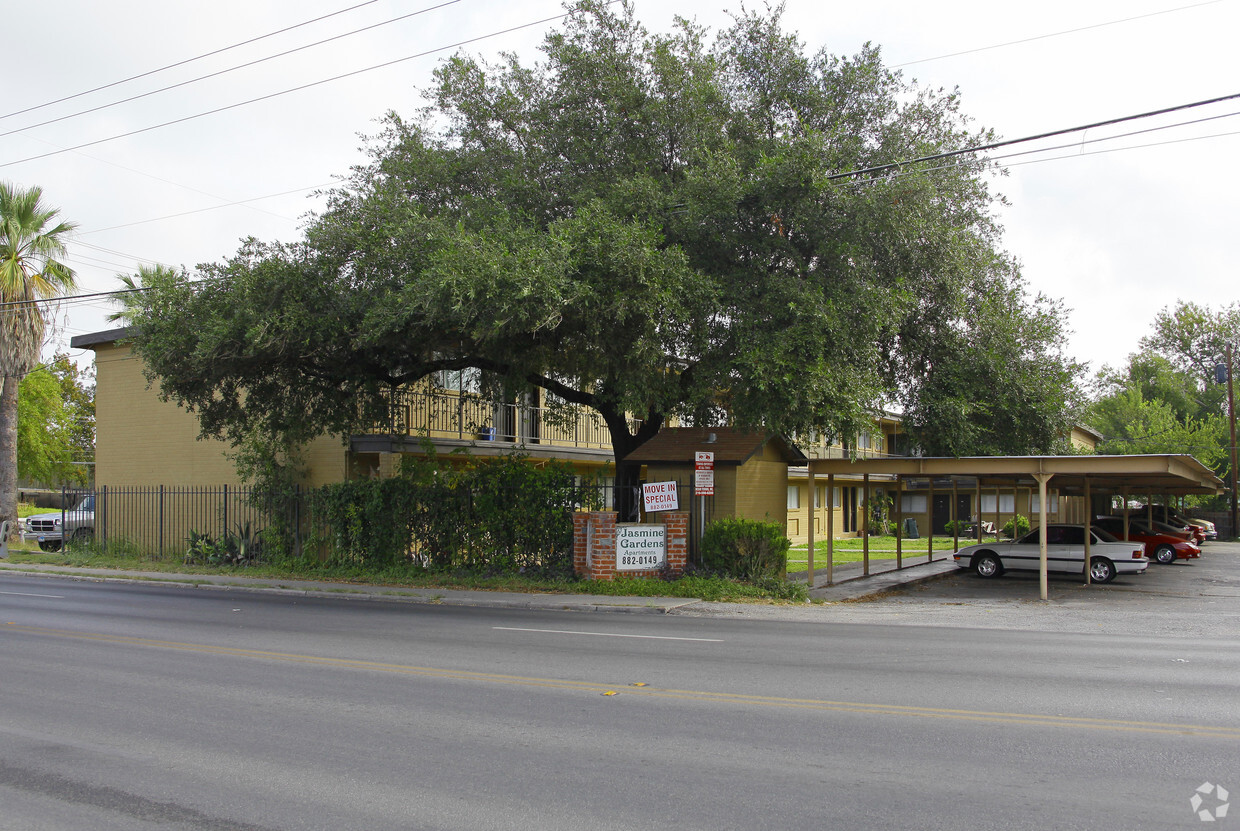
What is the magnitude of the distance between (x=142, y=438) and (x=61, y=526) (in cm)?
612

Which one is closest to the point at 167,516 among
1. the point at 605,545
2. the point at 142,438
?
the point at 142,438

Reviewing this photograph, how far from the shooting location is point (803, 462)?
21.0 metres

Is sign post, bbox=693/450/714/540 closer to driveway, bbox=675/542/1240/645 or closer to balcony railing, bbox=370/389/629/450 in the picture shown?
driveway, bbox=675/542/1240/645

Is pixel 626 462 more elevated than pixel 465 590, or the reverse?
pixel 626 462

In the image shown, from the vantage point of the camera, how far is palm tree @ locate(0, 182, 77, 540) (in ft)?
90.3

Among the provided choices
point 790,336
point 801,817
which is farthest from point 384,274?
point 801,817

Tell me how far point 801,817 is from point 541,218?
48.1 ft

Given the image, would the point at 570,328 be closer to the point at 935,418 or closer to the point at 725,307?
the point at 725,307

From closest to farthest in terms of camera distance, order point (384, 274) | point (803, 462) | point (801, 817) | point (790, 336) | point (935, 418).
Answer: point (801, 817), point (790, 336), point (384, 274), point (935, 418), point (803, 462)

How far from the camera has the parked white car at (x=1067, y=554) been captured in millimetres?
21672

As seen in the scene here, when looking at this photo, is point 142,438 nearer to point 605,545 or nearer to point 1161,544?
point 605,545

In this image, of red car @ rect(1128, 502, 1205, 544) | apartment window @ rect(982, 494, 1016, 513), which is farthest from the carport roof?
apartment window @ rect(982, 494, 1016, 513)

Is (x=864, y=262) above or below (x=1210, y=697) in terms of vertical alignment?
above

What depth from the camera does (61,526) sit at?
3028 centimetres
